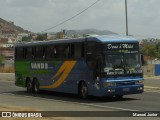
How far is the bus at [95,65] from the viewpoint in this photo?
66.8 feet

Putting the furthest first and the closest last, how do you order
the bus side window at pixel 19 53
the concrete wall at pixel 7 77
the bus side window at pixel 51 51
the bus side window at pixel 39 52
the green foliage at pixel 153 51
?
the green foliage at pixel 153 51 → the concrete wall at pixel 7 77 → the bus side window at pixel 19 53 → the bus side window at pixel 39 52 → the bus side window at pixel 51 51

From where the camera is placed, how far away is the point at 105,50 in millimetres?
20438

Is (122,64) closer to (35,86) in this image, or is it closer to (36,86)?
(36,86)

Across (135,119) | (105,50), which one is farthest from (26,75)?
(135,119)

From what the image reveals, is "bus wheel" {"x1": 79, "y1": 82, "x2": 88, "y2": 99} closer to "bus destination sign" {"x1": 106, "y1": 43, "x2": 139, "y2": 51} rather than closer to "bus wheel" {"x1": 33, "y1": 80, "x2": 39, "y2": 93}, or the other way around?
"bus destination sign" {"x1": 106, "y1": 43, "x2": 139, "y2": 51}

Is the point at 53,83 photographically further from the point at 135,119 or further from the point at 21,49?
the point at 135,119

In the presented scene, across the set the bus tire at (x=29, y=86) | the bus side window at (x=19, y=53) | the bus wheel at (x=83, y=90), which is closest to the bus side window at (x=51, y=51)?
the bus wheel at (x=83, y=90)

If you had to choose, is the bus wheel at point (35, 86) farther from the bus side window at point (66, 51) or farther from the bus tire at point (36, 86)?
the bus side window at point (66, 51)

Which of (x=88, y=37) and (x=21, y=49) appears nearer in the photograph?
(x=88, y=37)

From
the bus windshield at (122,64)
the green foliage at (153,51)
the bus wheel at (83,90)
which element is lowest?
the bus wheel at (83,90)

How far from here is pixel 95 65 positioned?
2064 cm

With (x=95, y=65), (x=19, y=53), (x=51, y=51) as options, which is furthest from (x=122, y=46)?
(x=19, y=53)

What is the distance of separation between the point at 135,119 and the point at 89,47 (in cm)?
801

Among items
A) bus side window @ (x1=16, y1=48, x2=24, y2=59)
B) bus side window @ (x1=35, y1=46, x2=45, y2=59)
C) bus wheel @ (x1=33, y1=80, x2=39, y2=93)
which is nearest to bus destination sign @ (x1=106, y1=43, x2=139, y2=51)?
bus side window @ (x1=35, y1=46, x2=45, y2=59)
